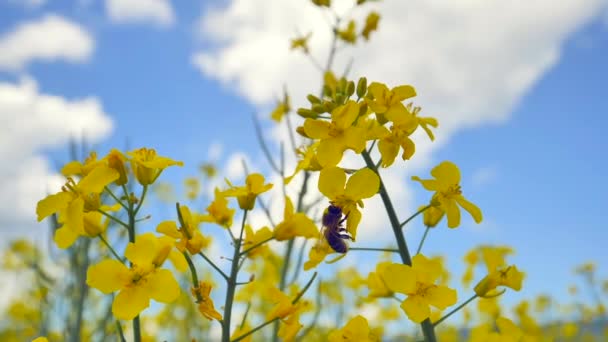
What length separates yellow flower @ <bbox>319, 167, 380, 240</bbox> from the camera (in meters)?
1.13

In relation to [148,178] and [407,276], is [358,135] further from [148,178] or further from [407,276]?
[148,178]

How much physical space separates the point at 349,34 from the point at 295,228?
249 cm

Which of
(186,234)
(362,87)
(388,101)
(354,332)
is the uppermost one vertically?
(362,87)

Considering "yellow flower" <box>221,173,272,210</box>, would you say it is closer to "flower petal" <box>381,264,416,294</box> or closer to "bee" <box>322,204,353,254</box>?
"bee" <box>322,204,353,254</box>

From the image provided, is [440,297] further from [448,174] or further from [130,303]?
[130,303]

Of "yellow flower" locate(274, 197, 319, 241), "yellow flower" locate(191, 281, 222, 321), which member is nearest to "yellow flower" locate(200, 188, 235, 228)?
"yellow flower" locate(274, 197, 319, 241)

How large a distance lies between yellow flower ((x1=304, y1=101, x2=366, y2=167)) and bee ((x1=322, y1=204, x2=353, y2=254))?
0.44 ft

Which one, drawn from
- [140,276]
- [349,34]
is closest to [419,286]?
[140,276]

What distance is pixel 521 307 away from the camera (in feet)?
8.89

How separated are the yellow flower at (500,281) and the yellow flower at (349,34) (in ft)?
8.08

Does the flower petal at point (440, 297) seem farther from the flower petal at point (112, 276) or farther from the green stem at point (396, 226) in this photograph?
the flower petal at point (112, 276)

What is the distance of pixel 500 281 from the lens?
141 centimetres

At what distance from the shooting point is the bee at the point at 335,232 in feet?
3.96

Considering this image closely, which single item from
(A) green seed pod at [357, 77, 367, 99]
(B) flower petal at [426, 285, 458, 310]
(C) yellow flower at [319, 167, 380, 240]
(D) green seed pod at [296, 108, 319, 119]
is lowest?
(B) flower petal at [426, 285, 458, 310]
